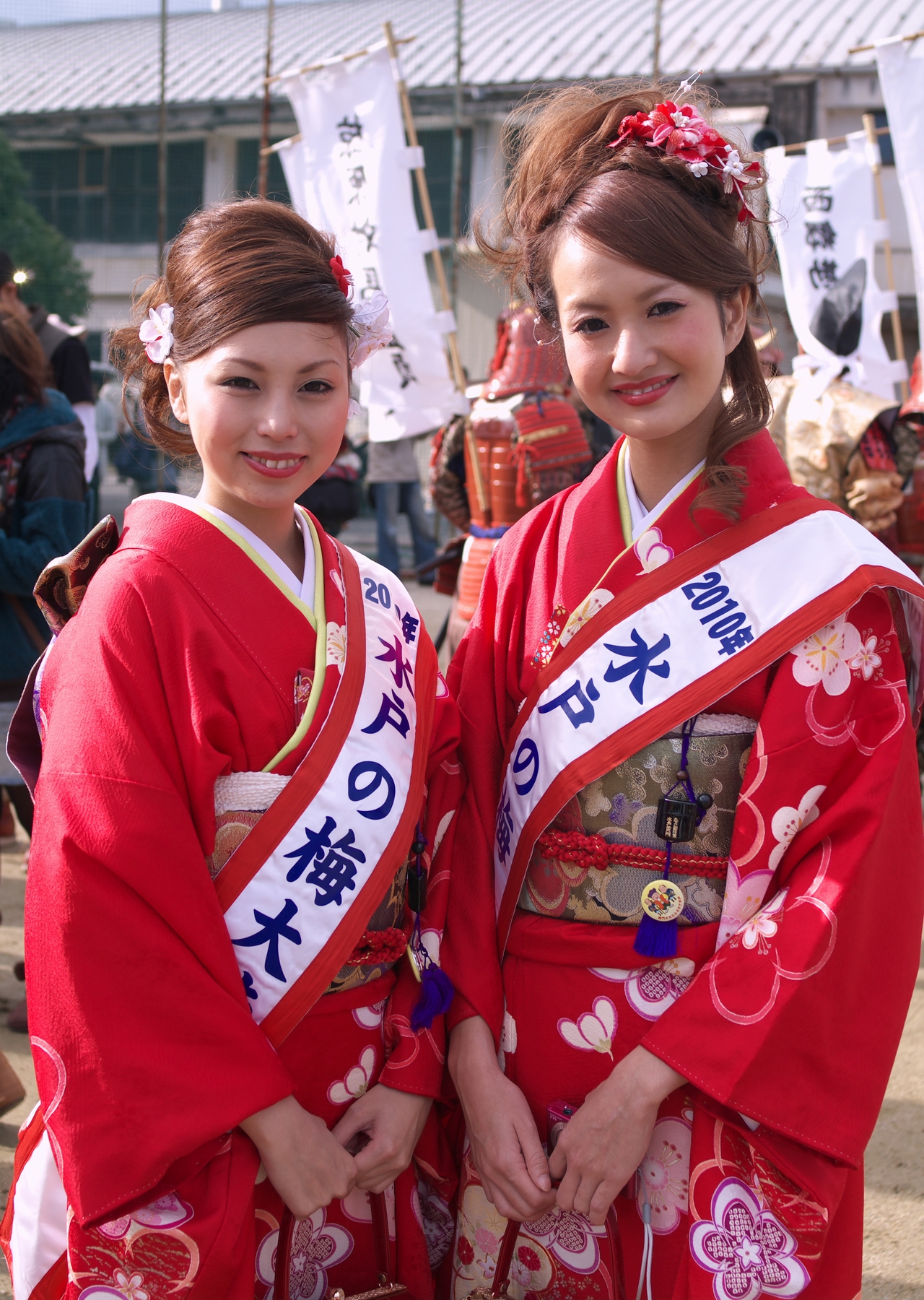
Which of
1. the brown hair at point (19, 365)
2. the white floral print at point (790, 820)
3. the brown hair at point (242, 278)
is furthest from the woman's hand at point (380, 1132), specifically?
the brown hair at point (19, 365)

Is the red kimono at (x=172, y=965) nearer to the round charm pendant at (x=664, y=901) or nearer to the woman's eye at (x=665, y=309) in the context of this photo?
the round charm pendant at (x=664, y=901)

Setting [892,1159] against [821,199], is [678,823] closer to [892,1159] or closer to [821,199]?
[892,1159]

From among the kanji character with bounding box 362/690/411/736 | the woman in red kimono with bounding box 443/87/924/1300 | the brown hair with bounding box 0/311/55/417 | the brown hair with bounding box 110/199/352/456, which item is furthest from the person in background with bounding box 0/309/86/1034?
the woman in red kimono with bounding box 443/87/924/1300

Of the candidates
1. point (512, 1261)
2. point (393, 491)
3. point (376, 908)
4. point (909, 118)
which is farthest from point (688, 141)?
point (393, 491)

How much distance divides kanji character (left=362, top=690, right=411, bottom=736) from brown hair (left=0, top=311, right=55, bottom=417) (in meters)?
2.34

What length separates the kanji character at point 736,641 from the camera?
5.02 ft

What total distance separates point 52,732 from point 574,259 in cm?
95

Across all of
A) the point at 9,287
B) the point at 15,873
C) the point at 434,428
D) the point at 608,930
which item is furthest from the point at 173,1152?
the point at 434,428

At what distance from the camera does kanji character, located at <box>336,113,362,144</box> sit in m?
6.19

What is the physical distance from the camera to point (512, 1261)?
163cm

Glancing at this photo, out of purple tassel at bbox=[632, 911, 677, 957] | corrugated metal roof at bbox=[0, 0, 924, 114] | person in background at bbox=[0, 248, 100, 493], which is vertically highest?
corrugated metal roof at bbox=[0, 0, 924, 114]

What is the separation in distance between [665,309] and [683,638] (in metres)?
0.45

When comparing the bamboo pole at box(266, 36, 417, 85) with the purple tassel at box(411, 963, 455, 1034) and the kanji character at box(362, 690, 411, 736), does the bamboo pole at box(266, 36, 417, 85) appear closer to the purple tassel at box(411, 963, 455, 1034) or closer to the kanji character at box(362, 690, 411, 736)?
the kanji character at box(362, 690, 411, 736)

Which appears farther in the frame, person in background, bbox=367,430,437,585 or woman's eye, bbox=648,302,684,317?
person in background, bbox=367,430,437,585
